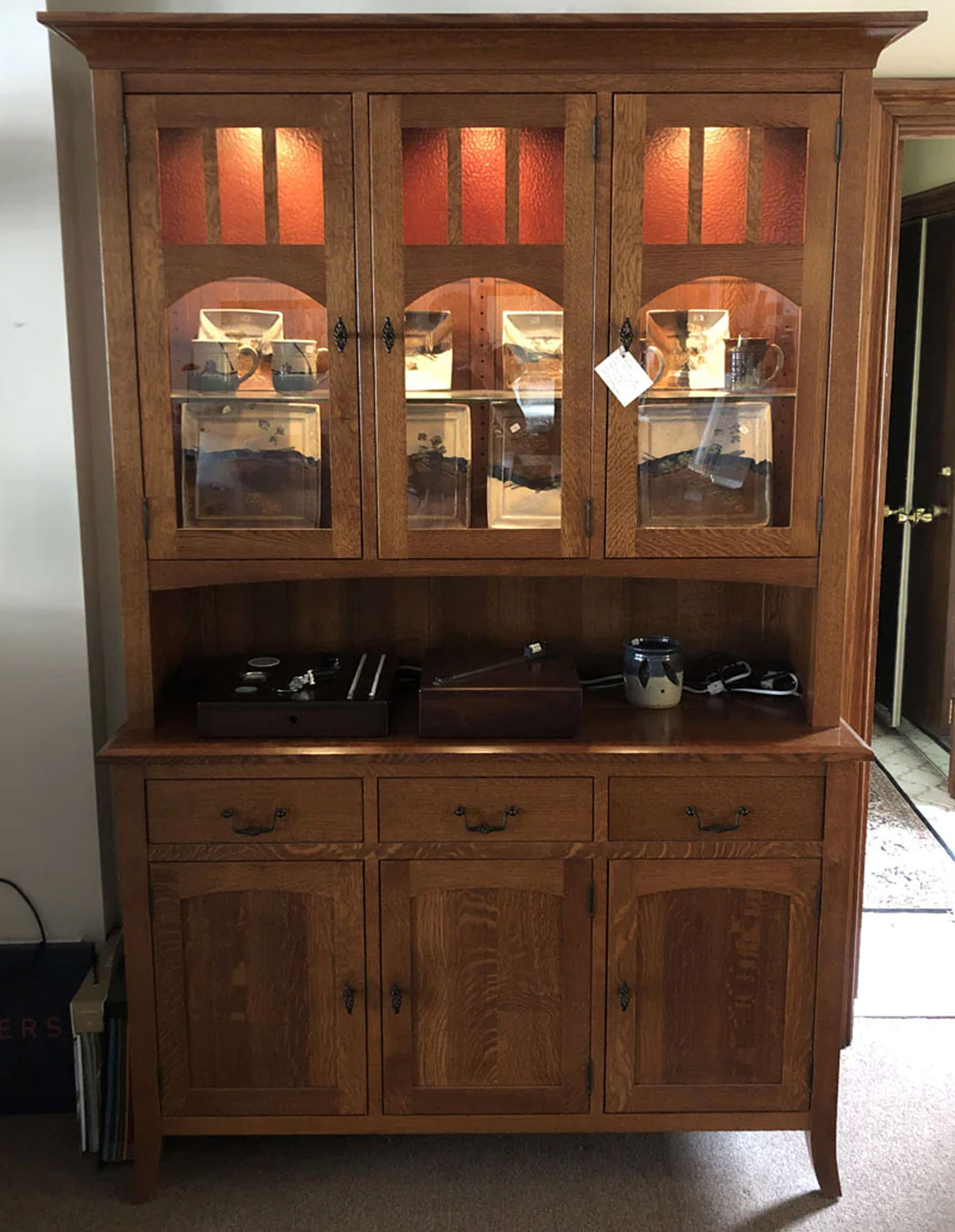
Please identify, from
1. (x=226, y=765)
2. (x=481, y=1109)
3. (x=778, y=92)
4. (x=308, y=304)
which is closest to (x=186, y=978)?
(x=226, y=765)

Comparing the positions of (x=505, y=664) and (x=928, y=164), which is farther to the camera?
(x=928, y=164)

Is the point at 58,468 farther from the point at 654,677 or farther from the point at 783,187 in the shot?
the point at 783,187

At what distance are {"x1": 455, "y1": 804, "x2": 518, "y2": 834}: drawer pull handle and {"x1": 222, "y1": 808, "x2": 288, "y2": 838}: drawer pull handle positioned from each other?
32 centimetres

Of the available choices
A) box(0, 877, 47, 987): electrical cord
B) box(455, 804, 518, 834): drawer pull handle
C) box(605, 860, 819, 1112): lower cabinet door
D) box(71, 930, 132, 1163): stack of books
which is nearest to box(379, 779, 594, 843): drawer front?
box(455, 804, 518, 834): drawer pull handle

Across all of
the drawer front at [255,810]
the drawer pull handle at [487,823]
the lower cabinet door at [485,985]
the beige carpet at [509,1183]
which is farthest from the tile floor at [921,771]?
the drawer front at [255,810]

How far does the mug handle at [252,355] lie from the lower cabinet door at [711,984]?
1.12 metres

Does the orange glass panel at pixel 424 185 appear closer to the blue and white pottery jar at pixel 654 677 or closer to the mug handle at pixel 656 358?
the mug handle at pixel 656 358

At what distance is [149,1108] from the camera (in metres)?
2.14

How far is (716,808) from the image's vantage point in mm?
2064

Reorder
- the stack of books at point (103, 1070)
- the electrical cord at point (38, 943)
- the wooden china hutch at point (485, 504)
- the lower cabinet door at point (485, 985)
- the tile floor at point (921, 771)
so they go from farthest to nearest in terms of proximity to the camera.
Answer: the tile floor at point (921, 771) → the electrical cord at point (38, 943) → the stack of books at point (103, 1070) → the lower cabinet door at point (485, 985) → the wooden china hutch at point (485, 504)

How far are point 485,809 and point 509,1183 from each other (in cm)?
78

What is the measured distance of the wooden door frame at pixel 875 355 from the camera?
2.45 m

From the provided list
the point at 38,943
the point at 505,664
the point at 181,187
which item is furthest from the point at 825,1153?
the point at 181,187

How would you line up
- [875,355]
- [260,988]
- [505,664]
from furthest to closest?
1. [875,355]
2. [505,664]
3. [260,988]
